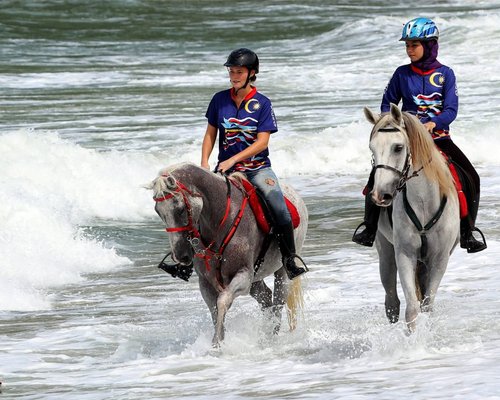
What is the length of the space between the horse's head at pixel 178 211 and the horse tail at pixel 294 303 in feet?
5.73

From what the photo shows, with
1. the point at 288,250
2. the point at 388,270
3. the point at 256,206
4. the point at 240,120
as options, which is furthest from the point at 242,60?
the point at 388,270

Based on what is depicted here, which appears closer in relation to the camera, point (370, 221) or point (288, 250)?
point (370, 221)

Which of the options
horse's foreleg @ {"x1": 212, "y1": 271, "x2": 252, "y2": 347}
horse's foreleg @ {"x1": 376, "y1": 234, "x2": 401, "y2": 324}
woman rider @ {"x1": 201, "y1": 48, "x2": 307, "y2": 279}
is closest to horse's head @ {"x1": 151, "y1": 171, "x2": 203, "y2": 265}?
horse's foreleg @ {"x1": 212, "y1": 271, "x2": 252, "y2": 347}

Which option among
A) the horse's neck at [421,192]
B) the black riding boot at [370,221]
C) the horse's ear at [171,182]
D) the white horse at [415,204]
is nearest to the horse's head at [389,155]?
the white horse at [415,204]

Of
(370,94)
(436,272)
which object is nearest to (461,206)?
(436,272)

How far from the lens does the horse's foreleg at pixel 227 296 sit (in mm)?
8141

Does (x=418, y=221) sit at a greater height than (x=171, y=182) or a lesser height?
lesser

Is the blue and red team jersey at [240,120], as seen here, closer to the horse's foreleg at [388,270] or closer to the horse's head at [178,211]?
the horse's head at [178,211]

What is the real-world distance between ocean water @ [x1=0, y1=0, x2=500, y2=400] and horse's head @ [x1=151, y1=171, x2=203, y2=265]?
0.90 m

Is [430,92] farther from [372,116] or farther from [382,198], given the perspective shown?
[382,198]

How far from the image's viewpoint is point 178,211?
7.79m

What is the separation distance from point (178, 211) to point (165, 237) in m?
7.54

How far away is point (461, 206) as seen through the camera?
28.1 feet

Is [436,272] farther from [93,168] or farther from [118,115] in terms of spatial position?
[118,115]
